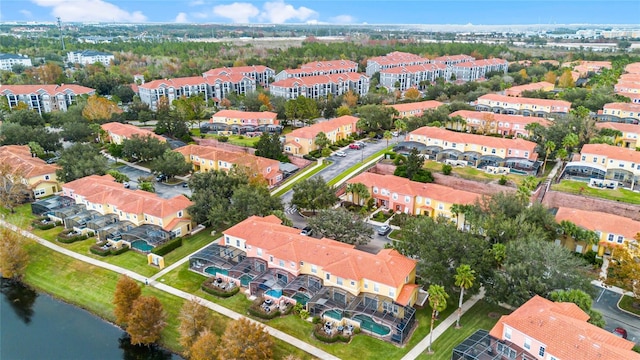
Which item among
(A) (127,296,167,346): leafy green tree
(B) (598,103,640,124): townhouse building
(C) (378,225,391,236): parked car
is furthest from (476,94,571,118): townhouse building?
(A) (127,296,167,346): leafy green tree

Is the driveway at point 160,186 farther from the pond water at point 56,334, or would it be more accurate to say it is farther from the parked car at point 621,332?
the parked car at point 621,332

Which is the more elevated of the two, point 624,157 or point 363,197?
point 624,157

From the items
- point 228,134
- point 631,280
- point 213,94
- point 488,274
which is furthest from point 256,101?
point 631,280

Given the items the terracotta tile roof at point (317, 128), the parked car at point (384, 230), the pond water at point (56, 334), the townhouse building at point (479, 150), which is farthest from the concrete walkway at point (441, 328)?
the terracotta tile roof at point (317, 128)

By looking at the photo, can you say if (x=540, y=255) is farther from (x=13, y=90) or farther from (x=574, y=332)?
(x=13, y=90)

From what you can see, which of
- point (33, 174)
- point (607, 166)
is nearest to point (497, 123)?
→ point (607, 166)
